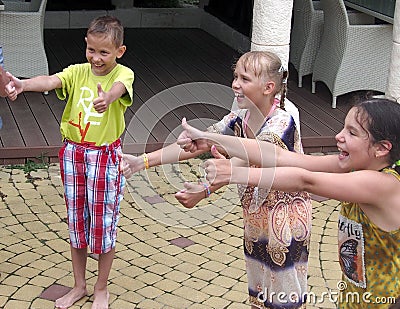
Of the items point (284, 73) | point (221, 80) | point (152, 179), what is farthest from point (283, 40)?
point (284, 73)

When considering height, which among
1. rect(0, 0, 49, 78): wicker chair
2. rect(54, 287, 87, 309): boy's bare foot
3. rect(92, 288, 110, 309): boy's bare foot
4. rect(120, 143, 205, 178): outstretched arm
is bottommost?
rect(54, 287, 87, 309): boy's bare foot

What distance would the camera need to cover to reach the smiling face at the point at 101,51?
149 inches

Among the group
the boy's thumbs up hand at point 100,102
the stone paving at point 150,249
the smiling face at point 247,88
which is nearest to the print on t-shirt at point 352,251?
the smiling face at point 247,88

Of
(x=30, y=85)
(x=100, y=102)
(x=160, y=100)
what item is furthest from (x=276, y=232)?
(x=160, y=100)

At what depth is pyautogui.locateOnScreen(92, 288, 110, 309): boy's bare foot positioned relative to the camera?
13.6 ft

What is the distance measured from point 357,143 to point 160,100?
4911 millimetres

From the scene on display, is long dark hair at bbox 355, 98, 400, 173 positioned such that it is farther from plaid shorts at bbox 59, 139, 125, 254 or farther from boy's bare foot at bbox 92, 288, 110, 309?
boy's bare foot at bbox 92, 288, 110, 309

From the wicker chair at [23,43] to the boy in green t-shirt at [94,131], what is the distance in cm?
338

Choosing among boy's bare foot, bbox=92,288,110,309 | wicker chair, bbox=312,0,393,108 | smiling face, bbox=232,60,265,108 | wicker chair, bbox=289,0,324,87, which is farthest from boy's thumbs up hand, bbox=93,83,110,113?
wicker chair, bbox=289,0,324,87

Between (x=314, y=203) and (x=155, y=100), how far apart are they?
233cm

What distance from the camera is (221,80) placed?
8359mm

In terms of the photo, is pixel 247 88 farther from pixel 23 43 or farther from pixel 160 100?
pixel 23 43

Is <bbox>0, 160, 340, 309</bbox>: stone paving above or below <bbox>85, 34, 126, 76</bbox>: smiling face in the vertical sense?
below

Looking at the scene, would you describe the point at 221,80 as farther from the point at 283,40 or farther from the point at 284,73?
the point at 284,73
